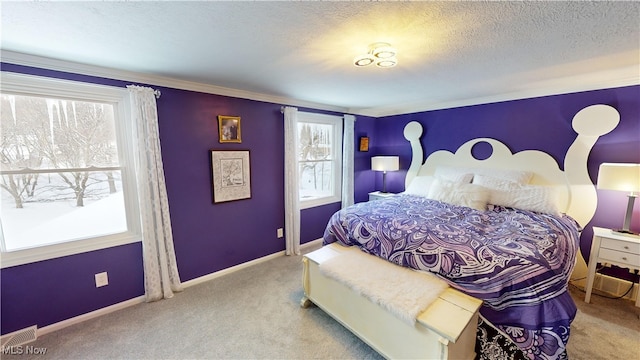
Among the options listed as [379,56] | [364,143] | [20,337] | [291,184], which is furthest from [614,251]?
[20,337]

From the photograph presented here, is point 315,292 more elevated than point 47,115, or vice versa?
point 47,115

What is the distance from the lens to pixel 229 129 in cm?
276

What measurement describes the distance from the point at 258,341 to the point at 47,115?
2.43 meters

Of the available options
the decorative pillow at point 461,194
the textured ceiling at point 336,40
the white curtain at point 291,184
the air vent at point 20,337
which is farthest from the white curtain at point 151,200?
the decorative pillow at point 461,194

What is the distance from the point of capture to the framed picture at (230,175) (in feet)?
8.90

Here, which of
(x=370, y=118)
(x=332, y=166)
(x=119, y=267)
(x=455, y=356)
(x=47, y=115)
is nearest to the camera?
(x=455, y=356)

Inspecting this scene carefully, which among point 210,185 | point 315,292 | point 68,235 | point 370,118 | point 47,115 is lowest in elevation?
point 315,292

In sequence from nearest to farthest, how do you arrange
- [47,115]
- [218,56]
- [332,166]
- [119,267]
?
[218,56] → [47,115] → [119,267] → [332,166]

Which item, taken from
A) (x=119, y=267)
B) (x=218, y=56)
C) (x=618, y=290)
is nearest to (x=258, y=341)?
(x=119, y=267)

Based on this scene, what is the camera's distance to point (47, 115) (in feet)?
6.24

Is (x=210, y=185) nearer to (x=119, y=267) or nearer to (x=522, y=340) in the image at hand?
(x=119, y=267)

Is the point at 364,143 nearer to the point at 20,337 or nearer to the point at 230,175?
the point at 230,175

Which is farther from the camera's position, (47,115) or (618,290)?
(618,290)

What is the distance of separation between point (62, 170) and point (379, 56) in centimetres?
265
